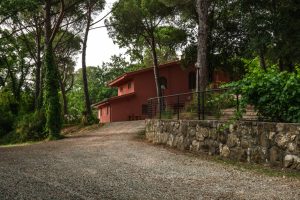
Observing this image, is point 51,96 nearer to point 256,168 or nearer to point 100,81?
point 256,168

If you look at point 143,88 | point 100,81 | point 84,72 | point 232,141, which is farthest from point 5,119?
point 100,81

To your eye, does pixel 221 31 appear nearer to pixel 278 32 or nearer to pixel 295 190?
pixel 278 32

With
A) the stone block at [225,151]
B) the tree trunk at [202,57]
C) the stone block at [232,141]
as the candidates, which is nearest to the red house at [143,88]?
the tree trunk at [202,57]

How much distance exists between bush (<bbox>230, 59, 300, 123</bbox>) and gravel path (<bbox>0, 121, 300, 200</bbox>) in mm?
1894

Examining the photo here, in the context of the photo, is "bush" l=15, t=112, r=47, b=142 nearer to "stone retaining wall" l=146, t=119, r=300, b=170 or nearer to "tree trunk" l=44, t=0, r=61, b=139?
"tree trunk" l=44, t=0, r=61, b=139

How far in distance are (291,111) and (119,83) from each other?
30.5 metres

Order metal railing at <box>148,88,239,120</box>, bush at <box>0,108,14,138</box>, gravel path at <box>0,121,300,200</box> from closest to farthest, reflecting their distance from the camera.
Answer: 1. gravel path at <box>0,121,300,200</box>
2. metal railing at <box>148,88,239,120</box>
3. bush at <box>0,108,14,138</box>

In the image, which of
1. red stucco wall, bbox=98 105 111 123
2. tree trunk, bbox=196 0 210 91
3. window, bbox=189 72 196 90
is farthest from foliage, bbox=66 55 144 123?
tree trunk, bbox=196 0 210 91

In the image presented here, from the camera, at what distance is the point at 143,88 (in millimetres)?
35375

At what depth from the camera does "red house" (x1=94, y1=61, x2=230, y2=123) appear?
3525 centimetres

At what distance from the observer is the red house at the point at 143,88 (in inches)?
1388

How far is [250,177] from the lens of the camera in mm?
8820

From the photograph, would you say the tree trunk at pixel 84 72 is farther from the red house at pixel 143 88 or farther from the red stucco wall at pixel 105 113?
the red stucco wall at pixel 105 113

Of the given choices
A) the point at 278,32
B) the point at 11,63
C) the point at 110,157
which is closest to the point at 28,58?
the point at 11,63
